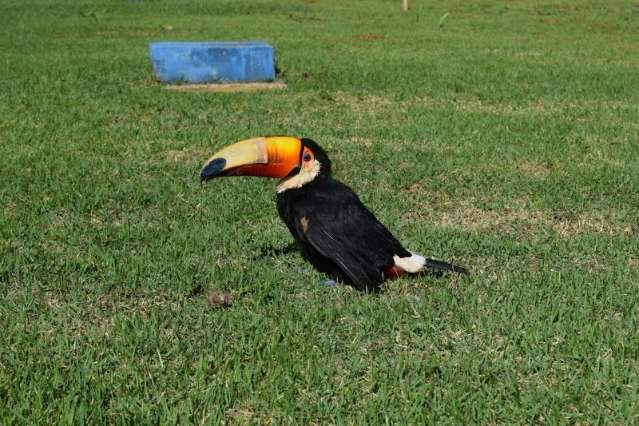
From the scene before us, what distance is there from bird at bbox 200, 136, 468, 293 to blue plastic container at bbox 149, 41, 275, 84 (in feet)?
25.2

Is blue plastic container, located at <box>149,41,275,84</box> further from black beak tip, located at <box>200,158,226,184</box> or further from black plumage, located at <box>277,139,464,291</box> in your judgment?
black beak tip, located at <box>200,158,226,184</box>

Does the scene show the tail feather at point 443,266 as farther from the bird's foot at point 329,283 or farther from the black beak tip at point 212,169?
the black beak tip at point 212,169

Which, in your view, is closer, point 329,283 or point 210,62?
point 329,283

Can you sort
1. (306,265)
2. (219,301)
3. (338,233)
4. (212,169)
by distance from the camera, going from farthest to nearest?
(306,265) < (338,233) < (212,169) < (219,301)

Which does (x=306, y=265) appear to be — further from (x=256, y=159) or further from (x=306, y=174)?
(x=256, y=159)

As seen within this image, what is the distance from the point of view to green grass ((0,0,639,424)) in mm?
3396

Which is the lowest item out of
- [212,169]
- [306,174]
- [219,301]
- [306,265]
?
[306,265]

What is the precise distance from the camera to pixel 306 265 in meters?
5.03

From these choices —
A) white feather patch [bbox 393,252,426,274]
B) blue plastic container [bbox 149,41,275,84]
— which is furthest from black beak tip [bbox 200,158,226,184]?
blue plastic container [bbox 149,41,275,84]

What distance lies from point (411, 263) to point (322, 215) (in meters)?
0.59

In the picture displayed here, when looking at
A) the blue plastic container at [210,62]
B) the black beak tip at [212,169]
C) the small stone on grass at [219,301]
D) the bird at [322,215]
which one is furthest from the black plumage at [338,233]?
the blue plastic container at [210,62]

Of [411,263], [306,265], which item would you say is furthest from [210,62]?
[411,263]

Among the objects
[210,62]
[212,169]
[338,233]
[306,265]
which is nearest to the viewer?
[212,169]

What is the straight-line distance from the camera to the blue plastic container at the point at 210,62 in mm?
12023
